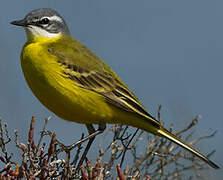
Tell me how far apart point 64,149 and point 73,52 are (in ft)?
5.19

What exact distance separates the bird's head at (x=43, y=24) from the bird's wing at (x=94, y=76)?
39cm

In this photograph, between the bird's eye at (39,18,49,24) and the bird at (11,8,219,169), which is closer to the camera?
the bird at (11,8,219,169)

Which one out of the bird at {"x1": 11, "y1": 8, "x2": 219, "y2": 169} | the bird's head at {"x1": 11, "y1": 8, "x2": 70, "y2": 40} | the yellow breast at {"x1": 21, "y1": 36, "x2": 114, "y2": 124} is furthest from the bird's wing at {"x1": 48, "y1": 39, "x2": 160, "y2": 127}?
the bird's head at {"x1": 11, "y1": 8, "x2": 70, "y2": 40}

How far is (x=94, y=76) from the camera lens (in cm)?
566

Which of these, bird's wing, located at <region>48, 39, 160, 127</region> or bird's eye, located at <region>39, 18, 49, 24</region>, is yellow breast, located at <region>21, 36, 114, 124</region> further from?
bird's eye, located at <region>39, 18, 49, 24</region>

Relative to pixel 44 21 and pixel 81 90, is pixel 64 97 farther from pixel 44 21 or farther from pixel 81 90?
pixel 44 21

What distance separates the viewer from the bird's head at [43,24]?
19.9ft

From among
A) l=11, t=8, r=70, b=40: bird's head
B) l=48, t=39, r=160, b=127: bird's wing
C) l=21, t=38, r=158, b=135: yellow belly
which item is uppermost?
l=11, t=8, r=70, b=40: bird's head

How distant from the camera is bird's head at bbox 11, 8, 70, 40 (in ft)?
19.9

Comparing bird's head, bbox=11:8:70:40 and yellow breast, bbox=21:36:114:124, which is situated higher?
bird's head, bbox=11:8:70:40

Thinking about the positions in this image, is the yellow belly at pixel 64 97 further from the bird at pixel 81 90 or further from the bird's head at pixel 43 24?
the bird's head at pixel 43 24

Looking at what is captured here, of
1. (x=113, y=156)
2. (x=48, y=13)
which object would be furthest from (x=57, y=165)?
(x=48, y=13)

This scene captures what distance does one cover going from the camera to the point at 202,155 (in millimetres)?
5340

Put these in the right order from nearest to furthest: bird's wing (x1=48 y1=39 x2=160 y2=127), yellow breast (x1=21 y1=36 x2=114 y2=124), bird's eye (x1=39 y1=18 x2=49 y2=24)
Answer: yellow breast (x1=21 y1=36 x2=114 y2=124), bird's wing (x1=48 y1=39 x2=160 y2=127), bird's eye (x1=39 y1=18 x2=49 y2=24)
